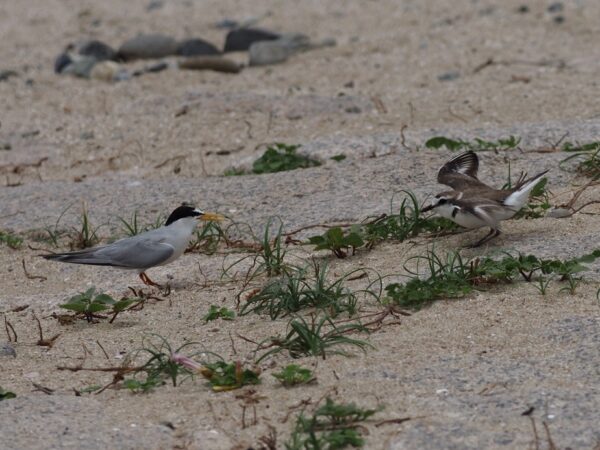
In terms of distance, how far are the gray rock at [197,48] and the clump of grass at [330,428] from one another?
779 cm

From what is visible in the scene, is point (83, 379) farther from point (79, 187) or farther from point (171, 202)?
point (79, 187)

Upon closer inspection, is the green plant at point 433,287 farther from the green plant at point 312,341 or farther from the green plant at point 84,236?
the green plant at point 84,236

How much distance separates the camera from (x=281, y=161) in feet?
24.2

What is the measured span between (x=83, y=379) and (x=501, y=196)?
7.29ft

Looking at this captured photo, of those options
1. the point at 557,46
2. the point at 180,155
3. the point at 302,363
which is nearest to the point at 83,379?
the point at 302,363

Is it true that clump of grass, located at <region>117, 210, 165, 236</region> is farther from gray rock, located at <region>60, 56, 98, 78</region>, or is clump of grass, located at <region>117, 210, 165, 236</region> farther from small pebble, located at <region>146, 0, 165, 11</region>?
small pebble, located at <region>146, 0, 165, 11</region>

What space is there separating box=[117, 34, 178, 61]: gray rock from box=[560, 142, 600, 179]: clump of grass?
5.73m

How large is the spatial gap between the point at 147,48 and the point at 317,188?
5176 millimetres

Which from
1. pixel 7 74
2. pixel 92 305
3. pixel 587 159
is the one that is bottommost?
pixel 7 74

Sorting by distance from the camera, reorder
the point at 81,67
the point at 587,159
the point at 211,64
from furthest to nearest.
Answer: the point at 81,67 < the point at 211,64 < the point at 587,159

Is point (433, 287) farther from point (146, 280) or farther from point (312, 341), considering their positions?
point (146, 280)

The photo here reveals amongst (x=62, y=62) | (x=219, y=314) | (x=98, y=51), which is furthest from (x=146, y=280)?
(x=98, y=51)

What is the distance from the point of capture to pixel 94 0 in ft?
49.3

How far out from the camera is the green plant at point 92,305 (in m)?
5.17
